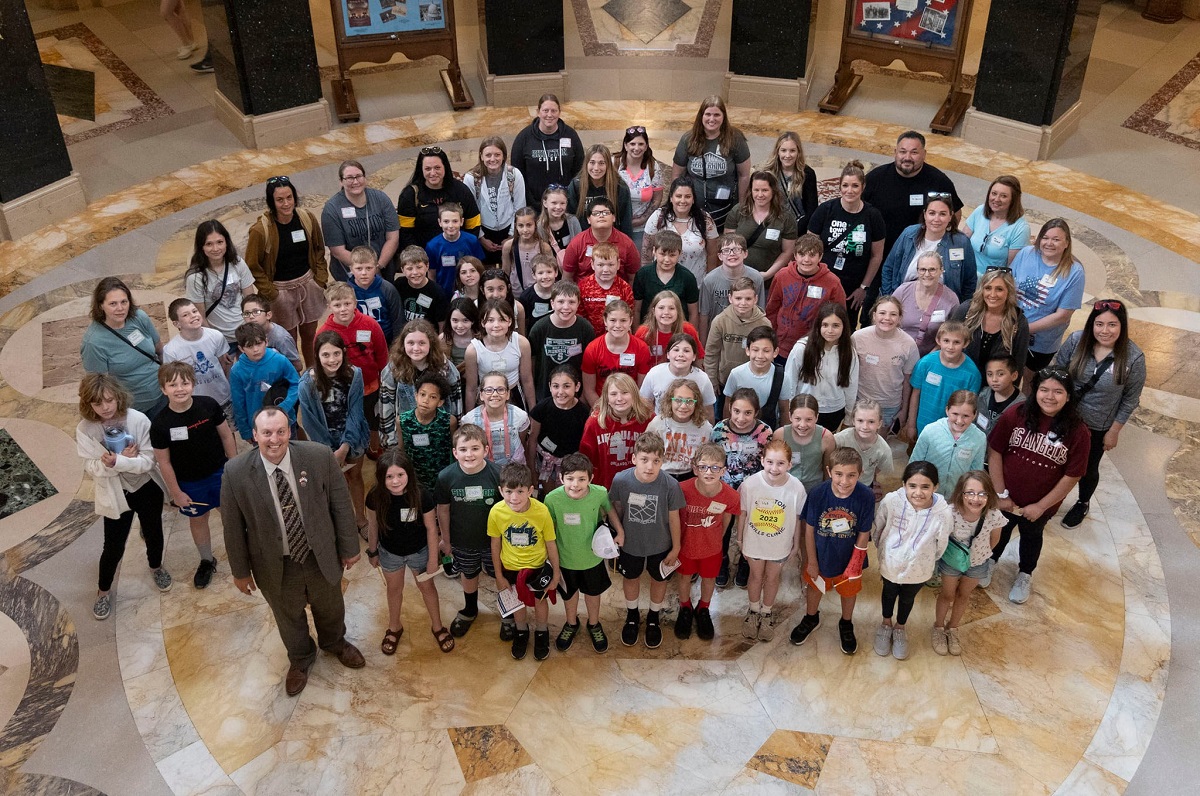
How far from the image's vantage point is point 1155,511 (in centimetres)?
641

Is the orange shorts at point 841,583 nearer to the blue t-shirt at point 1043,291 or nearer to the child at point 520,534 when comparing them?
the child at point 520,534

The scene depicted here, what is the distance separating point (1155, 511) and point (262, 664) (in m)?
5.13

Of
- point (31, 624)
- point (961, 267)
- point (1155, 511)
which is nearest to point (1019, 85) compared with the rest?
point (961, 267)

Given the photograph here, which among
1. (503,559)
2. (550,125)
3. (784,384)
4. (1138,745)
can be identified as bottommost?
(1138,745)

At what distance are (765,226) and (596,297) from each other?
1.29 meters

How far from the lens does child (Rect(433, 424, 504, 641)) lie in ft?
16.5

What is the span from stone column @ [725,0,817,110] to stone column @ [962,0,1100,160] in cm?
178

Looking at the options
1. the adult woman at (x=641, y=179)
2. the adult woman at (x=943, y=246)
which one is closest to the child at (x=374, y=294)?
the adult woman at (x=641, y=179)

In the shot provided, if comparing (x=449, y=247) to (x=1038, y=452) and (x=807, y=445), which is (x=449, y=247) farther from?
(x=1038, y=452)

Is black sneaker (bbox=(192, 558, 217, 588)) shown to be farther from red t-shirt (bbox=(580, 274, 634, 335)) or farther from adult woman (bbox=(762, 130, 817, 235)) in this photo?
adult woman (bbox=(762, 130, 817, 235))

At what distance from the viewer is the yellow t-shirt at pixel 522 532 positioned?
4949 mm

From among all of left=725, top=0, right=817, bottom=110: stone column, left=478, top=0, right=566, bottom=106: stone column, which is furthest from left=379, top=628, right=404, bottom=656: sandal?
left=725, top=0, right=817, bottom=110: stone column

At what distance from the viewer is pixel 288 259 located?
6887 millimetres

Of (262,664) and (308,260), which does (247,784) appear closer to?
(262,664)
